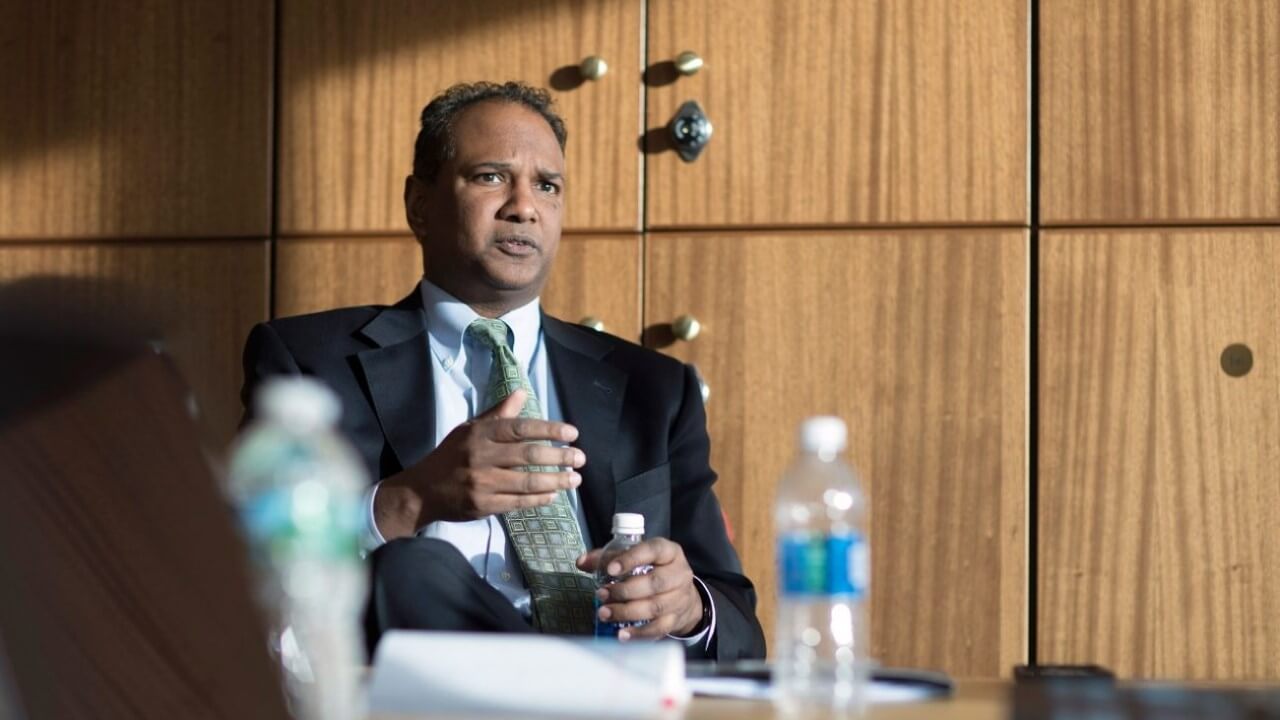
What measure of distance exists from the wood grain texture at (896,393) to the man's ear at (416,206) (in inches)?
17.3

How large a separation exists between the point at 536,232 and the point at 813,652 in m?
1.15

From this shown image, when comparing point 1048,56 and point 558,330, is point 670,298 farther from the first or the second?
point 1048,56

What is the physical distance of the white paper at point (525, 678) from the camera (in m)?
1.03

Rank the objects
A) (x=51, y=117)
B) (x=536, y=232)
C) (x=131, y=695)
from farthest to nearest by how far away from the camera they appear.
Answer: (x=51, y=117) < (x=536, y=232) < (x=131, y=695)

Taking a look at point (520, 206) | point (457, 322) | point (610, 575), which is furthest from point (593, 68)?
point (610, 575)

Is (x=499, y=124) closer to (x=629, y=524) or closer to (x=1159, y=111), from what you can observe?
(x=629, y=524)

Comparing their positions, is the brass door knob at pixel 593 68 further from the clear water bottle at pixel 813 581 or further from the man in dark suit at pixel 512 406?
the clear water bottle at pixel 813 581

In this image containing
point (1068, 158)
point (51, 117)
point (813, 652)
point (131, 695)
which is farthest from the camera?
point (51, 117)

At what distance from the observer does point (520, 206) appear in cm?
256

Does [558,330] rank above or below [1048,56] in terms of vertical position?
below

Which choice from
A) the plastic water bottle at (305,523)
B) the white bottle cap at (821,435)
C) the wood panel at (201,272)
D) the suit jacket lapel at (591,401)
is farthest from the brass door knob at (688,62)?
the plastic water bottle at (305,523)

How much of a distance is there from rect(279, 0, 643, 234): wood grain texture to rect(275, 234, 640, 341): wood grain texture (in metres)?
0.04

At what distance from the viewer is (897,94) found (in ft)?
9.35

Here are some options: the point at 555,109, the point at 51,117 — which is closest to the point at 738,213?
the point at 555,109
